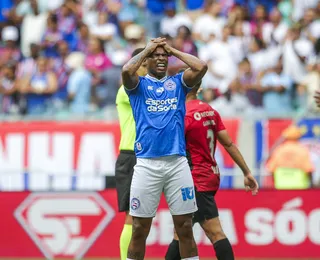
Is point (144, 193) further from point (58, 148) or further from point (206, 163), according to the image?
point (58, 148)

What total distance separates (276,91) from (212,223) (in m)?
6.85

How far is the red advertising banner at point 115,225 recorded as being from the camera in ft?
39.5

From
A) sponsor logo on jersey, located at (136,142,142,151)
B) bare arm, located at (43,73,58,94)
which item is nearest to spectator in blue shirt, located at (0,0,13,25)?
bare arm, located at (43,73,58,94)

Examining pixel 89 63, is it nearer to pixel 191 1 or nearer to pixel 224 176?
pixel 191 1

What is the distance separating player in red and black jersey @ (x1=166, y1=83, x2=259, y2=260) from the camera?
9523 mm

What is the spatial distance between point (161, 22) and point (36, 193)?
7.01 m

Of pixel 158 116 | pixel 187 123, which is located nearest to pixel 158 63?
pixel 158 116

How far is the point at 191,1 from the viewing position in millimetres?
18641

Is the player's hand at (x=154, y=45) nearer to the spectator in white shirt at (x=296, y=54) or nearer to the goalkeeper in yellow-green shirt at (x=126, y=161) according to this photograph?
the goalkeeper in yellow-green shirt at (x=126, y=161)

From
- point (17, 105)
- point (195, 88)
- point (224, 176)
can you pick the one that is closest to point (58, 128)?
point (17, 105)

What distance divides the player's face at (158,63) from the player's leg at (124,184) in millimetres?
1417

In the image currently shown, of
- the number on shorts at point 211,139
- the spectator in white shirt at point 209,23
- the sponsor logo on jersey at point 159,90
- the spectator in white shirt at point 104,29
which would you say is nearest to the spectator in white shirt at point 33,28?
the spectator in white shirt at point 104,29

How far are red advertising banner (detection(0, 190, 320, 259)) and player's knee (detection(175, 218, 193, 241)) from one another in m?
3.29

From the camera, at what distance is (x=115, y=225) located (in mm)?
12211
